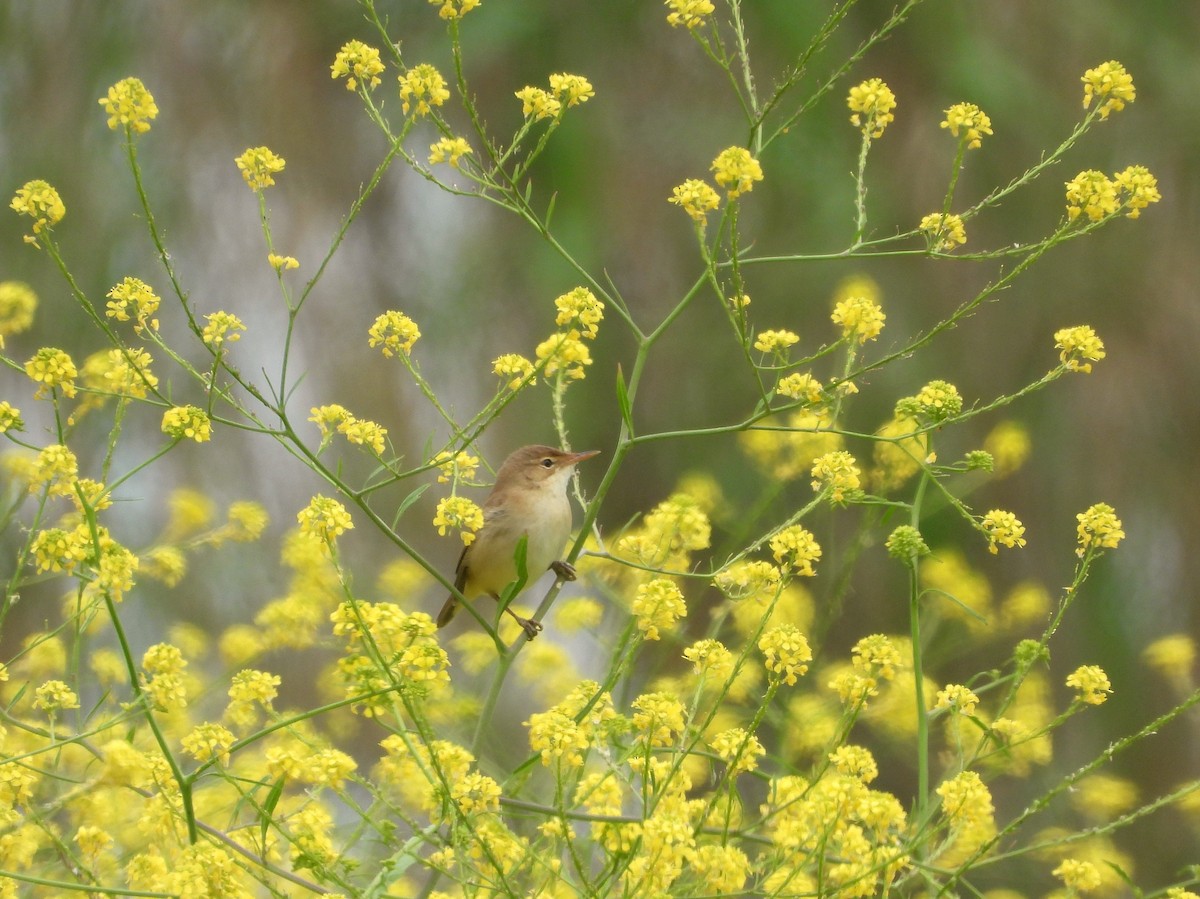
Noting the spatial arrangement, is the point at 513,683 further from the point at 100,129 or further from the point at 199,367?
the point at 100,129

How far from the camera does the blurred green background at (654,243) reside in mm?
5422

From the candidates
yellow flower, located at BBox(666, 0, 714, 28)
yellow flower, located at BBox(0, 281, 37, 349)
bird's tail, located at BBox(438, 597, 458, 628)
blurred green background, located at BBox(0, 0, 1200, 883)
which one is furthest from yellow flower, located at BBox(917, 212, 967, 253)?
blurred green background, located at BBox(0, 0, 1200, 883)

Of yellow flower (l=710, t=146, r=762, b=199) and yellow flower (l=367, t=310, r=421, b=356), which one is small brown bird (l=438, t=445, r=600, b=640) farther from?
yellow flower (l=710, t=146, r=762, b=199)

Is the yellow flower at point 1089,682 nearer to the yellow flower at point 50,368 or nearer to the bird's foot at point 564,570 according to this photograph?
the bird's foot at point 564,570

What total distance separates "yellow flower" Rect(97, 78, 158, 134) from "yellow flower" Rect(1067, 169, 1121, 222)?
4.48 feet

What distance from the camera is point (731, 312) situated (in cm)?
224

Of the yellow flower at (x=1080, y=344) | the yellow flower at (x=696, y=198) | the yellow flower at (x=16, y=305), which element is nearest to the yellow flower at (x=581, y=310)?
the yellow flower at (x=696, y=198)

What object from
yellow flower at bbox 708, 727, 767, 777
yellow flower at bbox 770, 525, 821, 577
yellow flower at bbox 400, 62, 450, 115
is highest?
yellow flower at bbox 400, 62, 450, 115

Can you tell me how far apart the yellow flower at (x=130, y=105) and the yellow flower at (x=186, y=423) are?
39 cm

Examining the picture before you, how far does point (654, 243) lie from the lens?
5738 mm

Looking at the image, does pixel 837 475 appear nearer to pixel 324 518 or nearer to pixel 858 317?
pixel 858 317

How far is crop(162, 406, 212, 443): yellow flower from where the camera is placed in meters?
2.28

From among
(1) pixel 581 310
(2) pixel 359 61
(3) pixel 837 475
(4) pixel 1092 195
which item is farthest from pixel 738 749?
(2) pixel 359 61

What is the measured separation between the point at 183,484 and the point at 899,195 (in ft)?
8.81
